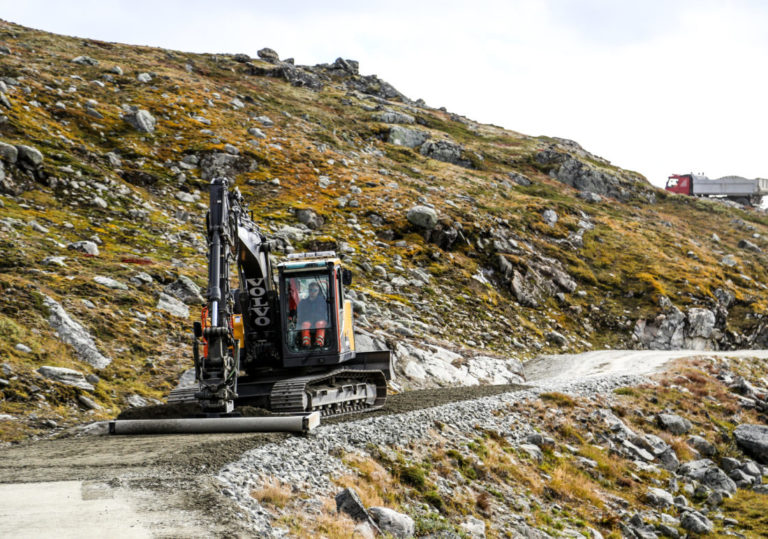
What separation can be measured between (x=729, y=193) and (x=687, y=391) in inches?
2904

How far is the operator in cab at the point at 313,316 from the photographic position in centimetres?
1638

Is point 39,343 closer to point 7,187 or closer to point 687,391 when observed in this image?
point 7,187

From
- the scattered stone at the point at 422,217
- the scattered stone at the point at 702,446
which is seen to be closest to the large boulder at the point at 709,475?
the scattered stone at the point at 702,446

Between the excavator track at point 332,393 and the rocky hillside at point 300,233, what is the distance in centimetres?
484

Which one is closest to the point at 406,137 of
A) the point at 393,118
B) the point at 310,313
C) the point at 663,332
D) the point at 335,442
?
the point at 393,118

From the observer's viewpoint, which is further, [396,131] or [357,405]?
[396,131]

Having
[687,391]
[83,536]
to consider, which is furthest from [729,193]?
[83,536]

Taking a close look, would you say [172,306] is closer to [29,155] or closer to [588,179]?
[29,155]

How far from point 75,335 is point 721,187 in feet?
298

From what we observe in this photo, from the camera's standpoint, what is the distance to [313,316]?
54.0 ft

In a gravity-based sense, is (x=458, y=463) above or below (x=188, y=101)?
below

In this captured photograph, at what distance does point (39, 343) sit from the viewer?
A: 17078mm

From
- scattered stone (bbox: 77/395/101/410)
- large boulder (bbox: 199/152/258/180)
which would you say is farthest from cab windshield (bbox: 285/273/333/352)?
large boulder (bbox: 199/152/258/180)

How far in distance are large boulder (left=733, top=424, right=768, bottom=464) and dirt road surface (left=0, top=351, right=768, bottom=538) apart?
16.4 metres
